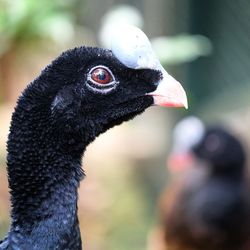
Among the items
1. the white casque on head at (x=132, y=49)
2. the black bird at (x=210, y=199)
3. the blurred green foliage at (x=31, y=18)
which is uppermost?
the white casque on head at (x=132, y=49)

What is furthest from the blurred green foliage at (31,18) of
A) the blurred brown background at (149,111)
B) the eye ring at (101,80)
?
the eye ring at (101,80)

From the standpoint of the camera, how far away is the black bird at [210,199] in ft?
20.9

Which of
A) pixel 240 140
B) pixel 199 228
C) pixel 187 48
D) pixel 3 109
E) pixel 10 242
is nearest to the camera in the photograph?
pixel 10 242

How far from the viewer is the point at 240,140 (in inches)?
267

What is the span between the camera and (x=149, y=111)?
307 inches

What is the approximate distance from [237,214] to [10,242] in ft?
13.0

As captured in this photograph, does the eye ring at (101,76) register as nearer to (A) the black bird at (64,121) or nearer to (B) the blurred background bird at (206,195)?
(A) the black bird at (64,121)

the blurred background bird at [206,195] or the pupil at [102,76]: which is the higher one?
the pupil at [102,76]

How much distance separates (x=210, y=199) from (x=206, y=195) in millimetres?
52

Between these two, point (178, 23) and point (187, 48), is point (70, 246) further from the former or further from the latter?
point (178, 23)

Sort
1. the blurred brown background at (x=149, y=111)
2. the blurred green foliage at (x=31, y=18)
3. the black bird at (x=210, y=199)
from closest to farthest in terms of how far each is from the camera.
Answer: the blurred green foliage at (x=31, y=18) < the black bird at (x=210, y=199) < the blurred brown background at (x=149, y=111)

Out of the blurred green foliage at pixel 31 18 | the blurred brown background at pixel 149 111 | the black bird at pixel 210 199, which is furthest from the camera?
the blurred brown background at pixel 149 111

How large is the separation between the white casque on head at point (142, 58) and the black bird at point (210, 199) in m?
3.70

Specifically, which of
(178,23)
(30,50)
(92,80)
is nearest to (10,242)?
(92,80)
